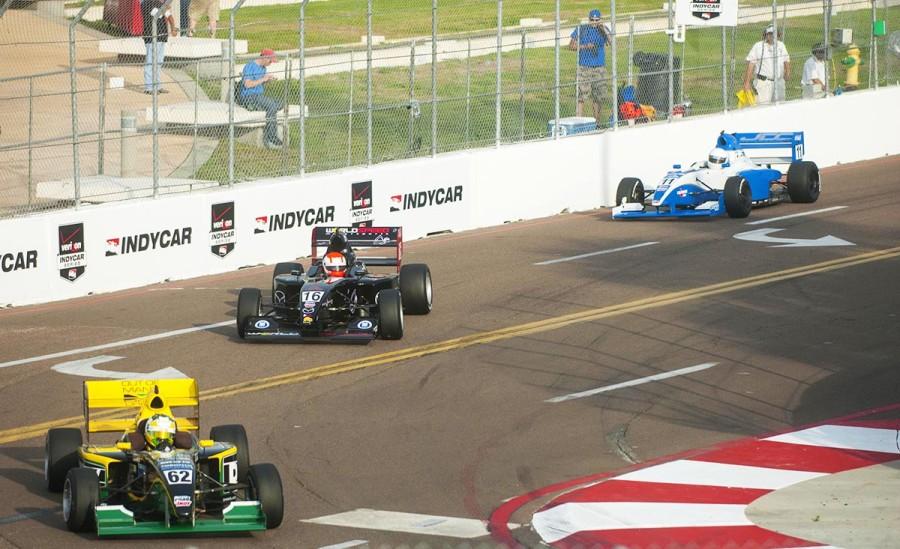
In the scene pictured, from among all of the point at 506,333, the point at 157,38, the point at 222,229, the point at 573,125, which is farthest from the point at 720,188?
the point at 157,38

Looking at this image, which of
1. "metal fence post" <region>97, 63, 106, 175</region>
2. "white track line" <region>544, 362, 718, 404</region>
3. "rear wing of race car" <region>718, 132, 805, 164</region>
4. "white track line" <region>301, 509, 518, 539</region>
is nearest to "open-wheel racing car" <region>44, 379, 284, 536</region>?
"white track line" <region>301, 509, 518, 539</region>

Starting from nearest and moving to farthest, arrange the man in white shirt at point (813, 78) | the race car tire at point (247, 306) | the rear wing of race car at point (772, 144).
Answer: the race car tire at point (247, 306) < the rear wing of race car at point (772, 144) < the man in white shirt at point (813, 78)

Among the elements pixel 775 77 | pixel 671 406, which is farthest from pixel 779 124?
pixel 671 406

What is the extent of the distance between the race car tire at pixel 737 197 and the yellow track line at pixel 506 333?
2.98 meters

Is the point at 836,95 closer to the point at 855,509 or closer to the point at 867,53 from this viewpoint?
the point at 867,53

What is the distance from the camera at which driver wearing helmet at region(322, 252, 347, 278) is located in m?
17.1

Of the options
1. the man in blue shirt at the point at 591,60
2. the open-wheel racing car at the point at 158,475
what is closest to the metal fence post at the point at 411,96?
the man in blue shirt at the point at 591,60

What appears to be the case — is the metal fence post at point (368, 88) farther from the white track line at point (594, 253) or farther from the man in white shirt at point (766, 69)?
the man in white shirt at point (766, 69)

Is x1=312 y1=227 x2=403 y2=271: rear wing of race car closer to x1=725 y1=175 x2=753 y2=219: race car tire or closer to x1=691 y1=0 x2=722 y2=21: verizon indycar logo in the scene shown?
x1=725 y1=175 x2=753 y2=219: race car tire

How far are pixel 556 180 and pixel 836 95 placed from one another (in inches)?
340

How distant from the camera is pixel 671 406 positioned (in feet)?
46.7

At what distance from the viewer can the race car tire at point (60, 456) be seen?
37.4 ft

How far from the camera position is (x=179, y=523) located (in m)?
10.3

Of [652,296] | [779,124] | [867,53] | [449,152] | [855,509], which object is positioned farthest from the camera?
[867,53]
